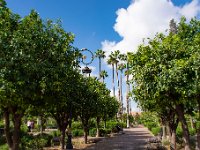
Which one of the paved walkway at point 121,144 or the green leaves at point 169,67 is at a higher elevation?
the green leaves at point 169,67

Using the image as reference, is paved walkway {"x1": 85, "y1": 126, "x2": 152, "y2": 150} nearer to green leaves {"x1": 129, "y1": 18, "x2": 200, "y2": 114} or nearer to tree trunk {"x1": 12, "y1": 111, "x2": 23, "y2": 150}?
green leaves {"x1": 129, "y1": 18, "x2": 200, "y2": 114}

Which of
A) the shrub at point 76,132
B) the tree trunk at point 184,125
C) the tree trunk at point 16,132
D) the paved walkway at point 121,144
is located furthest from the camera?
the shrub at point 76,132

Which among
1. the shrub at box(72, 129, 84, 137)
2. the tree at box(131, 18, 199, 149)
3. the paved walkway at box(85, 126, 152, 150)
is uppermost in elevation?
the tree at box(131, 18, 199, 149)

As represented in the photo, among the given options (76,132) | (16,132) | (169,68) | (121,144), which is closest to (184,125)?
(169,68)

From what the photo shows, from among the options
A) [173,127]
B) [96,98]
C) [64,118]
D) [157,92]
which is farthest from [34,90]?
[96,98]

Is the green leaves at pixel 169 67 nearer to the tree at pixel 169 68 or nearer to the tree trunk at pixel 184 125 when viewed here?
the tree at pixel 169 68

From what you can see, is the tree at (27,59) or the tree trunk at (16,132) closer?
the tree at (27,59)

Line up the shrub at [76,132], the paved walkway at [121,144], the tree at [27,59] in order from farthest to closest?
1. the shrub at [76,132]
2. the paved walkway at [121,144]
3. the tree at [27,59]

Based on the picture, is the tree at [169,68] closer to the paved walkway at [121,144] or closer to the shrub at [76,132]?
the paved walkway at [121,144]

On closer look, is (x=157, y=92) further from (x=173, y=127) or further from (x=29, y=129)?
(x=29, y=129)

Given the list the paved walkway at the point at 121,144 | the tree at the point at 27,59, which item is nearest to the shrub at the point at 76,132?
the paved walkway at the point at 121,144

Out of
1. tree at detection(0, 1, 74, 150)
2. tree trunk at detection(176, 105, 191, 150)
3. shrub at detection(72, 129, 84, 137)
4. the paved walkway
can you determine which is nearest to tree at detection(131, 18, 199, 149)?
tree trunk at detection(176, 105, 191, 150)

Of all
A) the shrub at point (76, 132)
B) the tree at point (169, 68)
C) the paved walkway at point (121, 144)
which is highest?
the tree at point (169, 68)

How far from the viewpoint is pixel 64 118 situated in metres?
23.8
